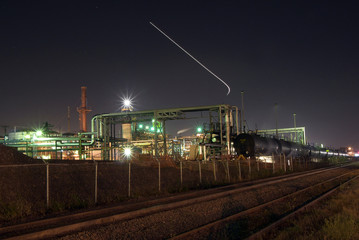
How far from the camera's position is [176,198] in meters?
14.8

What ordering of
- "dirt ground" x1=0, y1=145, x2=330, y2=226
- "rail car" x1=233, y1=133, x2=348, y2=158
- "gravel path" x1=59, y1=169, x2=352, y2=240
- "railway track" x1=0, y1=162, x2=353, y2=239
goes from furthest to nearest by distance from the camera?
"rail car" x1=233, y1=133, x2=348, y2=158 → "dirt ground" x1=0, y1=145, x2=330, y2=226 → "gravel path" x1=59, y1=169, x2=352, y2=240 → "railway track" x1=0, y1=162, x2=353, y2=239

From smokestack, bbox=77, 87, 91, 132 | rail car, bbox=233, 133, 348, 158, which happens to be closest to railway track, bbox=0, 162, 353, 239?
rail car, bbox=233, 133, 348, 158

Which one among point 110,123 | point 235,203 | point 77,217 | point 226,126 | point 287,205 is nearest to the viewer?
point 77,217

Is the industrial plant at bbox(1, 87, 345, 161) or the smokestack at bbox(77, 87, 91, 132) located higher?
the smokestack at bbox(77, 87, 91, 132)

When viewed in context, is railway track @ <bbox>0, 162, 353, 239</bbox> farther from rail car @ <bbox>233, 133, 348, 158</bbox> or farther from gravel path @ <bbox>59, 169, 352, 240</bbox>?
rail car @ <bbox>233, 133, 348, 158</bbox>

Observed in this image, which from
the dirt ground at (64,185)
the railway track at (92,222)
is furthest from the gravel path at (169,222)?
the dirt ground at (64,185)

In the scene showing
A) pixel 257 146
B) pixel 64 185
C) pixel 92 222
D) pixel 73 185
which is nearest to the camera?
pixel 92 222

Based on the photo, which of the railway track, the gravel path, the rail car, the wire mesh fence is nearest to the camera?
the railway track

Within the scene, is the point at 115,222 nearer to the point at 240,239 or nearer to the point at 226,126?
the point at 240,239

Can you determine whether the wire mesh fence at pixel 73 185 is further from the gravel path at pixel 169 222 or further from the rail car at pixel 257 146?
the rail car at pixel 257 146

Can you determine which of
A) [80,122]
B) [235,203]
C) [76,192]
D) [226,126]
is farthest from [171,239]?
[80,122]

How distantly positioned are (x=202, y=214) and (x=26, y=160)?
12.9 meters

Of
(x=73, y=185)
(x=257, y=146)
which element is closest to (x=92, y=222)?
(x=73, y=185)

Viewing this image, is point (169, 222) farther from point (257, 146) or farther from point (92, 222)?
point (257, 146)
